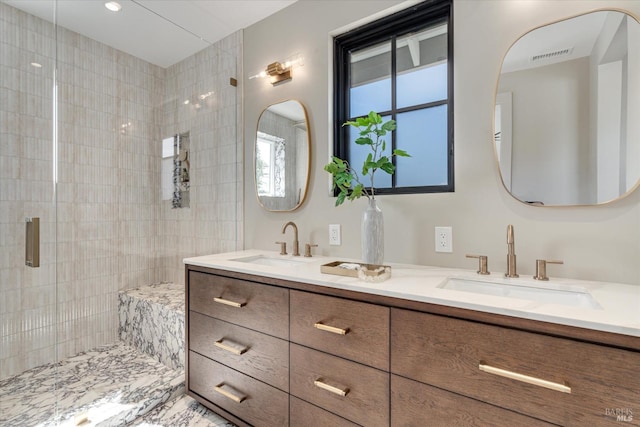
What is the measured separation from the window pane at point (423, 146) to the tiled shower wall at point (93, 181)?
124cm

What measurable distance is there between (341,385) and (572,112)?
1357mm

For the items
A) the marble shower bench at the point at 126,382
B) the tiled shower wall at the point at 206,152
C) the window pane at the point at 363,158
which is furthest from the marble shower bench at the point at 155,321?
the window pane at the point at 363,158

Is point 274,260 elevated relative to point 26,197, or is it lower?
lower

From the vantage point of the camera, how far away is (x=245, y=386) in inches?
56.5

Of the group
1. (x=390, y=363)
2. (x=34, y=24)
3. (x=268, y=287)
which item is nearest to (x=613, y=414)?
(x=390, y=363)

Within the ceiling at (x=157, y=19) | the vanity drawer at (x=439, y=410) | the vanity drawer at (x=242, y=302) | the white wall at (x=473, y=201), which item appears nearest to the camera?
the vanity drawer at (x=439, y=410)

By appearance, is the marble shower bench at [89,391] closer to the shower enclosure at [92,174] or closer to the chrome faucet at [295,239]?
the shower enclosure at [92,174]

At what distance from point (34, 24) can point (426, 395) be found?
3.00 m

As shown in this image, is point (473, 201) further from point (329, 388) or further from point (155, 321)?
point (155, 321)

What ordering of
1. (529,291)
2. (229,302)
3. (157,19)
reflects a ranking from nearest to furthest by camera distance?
(529,291) < (229,302) < (157,19)

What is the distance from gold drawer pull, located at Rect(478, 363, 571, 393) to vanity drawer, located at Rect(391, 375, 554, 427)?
0.34ft

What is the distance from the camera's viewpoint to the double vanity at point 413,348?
75 cm

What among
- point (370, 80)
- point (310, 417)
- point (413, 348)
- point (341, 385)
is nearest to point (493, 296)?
point (413, 348)

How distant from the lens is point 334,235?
176 centimetres
